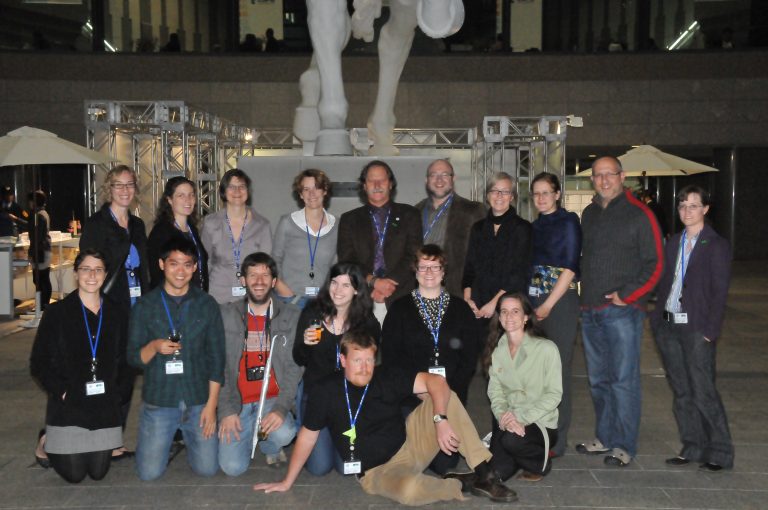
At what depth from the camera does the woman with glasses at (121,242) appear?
4965mm

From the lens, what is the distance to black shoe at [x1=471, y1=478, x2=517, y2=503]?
4113 millimetres

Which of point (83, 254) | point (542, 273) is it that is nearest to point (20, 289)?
point (83, 254)

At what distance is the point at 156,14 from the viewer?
18.4 meters

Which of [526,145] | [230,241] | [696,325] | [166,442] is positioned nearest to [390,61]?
[526,145]

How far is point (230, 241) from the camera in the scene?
17.9ft

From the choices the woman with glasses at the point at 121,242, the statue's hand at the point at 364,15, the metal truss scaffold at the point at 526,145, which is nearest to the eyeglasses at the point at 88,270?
the woman with glasses at the point at 121,242

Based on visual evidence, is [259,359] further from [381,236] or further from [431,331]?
[381,236]

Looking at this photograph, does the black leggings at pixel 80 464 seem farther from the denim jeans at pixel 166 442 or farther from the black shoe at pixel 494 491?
the black shoe at pixel 494 491

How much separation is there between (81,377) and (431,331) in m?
1.84

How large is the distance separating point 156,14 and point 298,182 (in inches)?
569

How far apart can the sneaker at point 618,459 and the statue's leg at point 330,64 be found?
413 cm

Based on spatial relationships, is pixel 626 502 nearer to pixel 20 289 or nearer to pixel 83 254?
pixel 83 254

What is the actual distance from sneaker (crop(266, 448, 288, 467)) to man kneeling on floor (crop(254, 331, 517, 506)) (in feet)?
1.56

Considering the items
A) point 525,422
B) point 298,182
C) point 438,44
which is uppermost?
point 438,44
